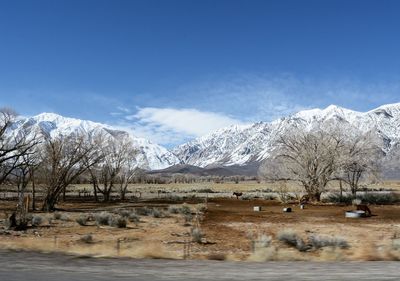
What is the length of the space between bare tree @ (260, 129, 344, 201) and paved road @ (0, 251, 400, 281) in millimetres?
50939

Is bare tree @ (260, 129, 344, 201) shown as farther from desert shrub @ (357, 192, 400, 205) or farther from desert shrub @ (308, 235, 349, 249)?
desert shrub @ (308, 235, 349, 249)

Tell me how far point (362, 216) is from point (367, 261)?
2917 centimetres

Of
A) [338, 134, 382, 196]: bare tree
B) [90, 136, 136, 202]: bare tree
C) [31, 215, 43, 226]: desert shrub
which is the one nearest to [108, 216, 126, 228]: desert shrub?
[31, 215, 43, 226]: desert shrub

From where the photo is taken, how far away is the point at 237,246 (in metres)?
22.8

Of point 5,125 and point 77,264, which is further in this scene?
point 5,125

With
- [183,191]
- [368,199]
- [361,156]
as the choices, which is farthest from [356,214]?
[183,191]

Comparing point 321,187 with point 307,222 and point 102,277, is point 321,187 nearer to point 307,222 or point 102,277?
point 307,222

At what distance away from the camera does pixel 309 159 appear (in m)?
62.4

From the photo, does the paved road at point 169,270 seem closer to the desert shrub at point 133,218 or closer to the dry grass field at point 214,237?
the dry grass field at point 214,237

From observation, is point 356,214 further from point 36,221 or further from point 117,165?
point 117,165

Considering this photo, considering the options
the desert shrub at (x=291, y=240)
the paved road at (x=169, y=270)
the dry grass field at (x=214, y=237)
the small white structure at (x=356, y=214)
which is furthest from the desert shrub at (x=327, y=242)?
the small white structure at (x=356, y=214)

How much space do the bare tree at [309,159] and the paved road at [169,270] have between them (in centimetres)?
5094

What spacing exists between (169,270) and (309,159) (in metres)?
53.9

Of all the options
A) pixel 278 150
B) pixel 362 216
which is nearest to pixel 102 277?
pixel 362 216
